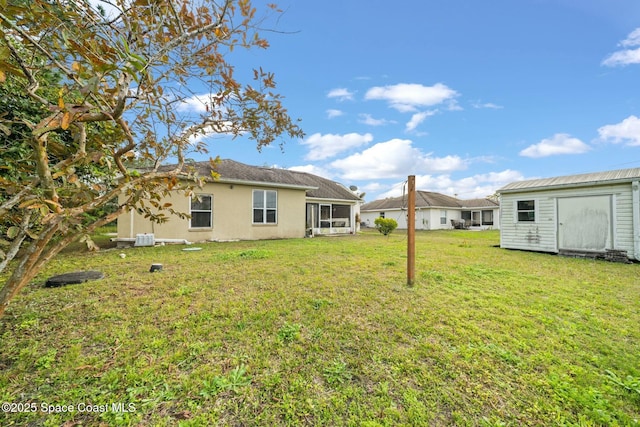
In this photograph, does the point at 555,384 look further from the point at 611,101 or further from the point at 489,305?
the point at 611,101

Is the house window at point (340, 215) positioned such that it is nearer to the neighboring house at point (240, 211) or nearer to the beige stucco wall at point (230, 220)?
the neighboring house at point (240, 211)

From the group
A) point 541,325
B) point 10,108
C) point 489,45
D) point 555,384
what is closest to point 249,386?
point 555,384

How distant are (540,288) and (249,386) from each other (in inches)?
223

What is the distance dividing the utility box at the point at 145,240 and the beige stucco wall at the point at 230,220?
1.23ft

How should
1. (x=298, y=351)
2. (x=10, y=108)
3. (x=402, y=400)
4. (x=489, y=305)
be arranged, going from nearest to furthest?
(x=402, y=400)
(x=298, y=351)
(x=489, y=305)
(x=10, y=108)

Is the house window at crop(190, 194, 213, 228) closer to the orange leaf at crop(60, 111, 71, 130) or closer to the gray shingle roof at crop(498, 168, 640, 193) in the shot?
the orange leaf at crop(60, 111, 71, 130)

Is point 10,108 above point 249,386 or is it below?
above

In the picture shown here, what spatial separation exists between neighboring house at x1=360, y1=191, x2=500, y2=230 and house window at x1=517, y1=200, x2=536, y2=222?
13651 mm

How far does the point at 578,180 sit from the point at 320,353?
1152 centimetres

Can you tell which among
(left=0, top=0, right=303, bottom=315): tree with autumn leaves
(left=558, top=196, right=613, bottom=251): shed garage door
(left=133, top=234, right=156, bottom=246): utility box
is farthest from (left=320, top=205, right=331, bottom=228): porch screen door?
(left=0, top=0, right=303, bottom=315): tree with autumn leaves

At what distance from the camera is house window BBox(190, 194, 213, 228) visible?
36.2 ft

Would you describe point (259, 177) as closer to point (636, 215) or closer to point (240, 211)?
point (240, 211)

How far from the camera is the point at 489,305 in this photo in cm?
394

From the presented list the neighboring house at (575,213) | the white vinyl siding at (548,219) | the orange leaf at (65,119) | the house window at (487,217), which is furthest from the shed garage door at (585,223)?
the house window at (487,217)
